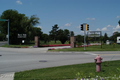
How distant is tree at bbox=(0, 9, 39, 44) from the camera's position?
4173cm

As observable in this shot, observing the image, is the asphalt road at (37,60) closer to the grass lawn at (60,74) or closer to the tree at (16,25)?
the grass lawn at (60,74)

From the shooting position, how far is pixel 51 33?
80.3 metres

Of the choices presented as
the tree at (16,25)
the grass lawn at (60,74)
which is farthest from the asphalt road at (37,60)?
the tree at (16,25)

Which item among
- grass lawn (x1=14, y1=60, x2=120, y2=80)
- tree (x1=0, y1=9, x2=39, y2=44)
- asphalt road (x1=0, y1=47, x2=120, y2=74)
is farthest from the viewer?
tree (x1=0, y1=9, x2=39, y2=44)

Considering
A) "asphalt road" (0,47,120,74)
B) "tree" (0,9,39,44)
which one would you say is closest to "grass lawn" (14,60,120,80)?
"asphalt road" (0,47,120,74)

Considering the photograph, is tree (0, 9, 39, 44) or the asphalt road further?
tree (0, 9, 39, 44)

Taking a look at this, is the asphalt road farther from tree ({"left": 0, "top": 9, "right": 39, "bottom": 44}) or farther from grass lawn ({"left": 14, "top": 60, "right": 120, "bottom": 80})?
Answer: tree ({"left": 0, "top": 9, "right": 39, "bottom": 44})

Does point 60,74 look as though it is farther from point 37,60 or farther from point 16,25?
→ point 16,25

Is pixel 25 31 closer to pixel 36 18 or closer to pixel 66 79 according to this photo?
pixel 36 18

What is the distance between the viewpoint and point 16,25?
139 ft

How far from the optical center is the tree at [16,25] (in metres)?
41.7

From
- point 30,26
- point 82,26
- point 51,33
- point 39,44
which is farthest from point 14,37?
point 51,33

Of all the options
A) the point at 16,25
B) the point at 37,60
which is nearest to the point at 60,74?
the point at 37,60

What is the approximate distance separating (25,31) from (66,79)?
38.1m
